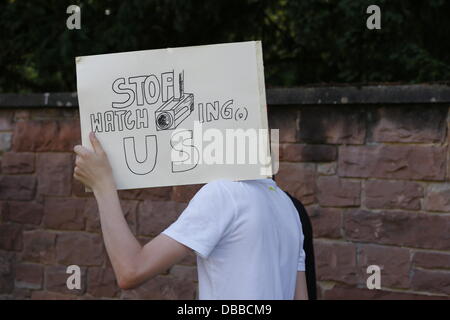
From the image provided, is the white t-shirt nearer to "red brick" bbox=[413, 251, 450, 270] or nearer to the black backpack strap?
the black backpack strap

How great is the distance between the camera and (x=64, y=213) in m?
4.53

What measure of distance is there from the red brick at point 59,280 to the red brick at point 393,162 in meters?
1.99

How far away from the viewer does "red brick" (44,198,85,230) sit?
449cm

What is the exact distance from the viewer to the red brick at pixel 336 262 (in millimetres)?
3754

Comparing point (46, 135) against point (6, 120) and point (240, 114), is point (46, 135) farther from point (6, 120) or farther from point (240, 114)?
Answer: point (240, 114)

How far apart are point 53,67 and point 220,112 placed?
346 cm

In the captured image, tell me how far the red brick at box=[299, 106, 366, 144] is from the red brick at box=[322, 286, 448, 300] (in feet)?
2.83

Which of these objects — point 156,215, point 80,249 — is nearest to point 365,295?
point 156,215

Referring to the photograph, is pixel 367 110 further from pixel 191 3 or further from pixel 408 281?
pixel 191 3

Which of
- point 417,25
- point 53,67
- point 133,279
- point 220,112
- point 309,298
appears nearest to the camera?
point 133,279

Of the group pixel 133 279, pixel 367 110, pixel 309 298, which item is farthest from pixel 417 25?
pixel 133 279

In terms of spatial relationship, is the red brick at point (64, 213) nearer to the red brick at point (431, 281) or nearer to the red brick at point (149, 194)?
the red brick at point (149, 194)

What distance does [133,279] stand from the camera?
5.61 feet

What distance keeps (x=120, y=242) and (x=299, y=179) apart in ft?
7.37
